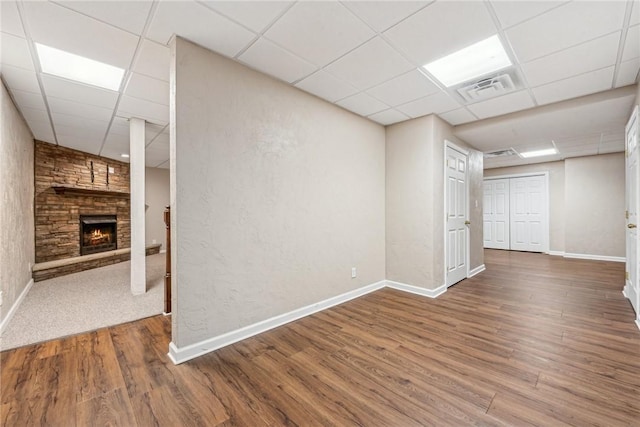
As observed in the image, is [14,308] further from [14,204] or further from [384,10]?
Result: [384,10]

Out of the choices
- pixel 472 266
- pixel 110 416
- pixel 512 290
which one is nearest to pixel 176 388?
pixel 110 416

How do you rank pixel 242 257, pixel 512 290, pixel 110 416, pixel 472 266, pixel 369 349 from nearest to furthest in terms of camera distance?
pixel 110 416
pixel 369 349
pixel 242 257
pixel 512 290
pixel 472 266

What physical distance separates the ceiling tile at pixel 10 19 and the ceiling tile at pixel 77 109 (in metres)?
1.39

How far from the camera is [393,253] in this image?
4.01m

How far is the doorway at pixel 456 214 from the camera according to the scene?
156 inches

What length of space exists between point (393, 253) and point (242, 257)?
241 centimetres

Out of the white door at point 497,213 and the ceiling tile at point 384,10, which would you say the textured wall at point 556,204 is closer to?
the white door at point 497,213

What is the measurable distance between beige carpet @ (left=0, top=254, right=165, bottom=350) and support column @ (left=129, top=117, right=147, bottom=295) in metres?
0.25

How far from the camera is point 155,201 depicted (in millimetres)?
7539

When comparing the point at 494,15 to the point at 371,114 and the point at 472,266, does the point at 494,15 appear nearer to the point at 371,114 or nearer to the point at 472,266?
the point at 371,114

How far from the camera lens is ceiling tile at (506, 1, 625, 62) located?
1741mm

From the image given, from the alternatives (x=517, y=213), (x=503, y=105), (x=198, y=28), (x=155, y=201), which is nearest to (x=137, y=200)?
(x=198, y=28)

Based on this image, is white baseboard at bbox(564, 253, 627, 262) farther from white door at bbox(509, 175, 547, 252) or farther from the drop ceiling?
the drop ceiling

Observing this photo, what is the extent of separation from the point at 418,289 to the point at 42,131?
20.4ft
